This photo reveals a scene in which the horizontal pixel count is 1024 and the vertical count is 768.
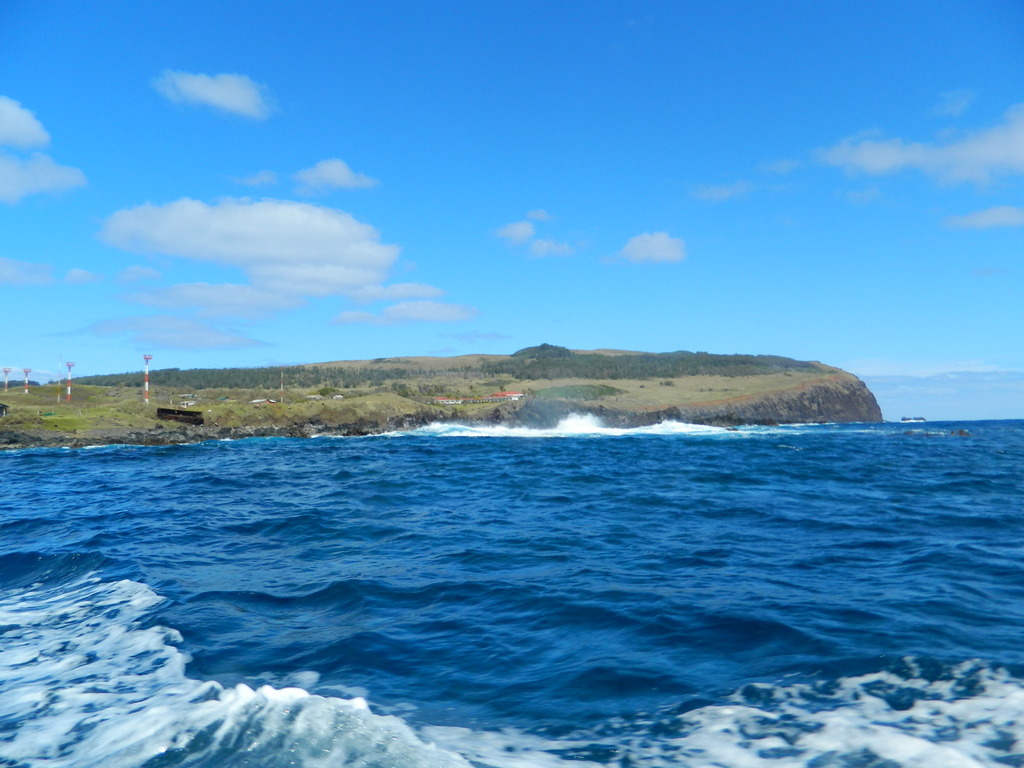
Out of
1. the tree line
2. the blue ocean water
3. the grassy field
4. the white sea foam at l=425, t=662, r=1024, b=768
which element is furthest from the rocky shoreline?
the white sea foam at l=425, t=662, r=1024, b=768

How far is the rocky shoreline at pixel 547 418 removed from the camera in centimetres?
3991

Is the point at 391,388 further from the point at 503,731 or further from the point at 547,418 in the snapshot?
the point at 503,731

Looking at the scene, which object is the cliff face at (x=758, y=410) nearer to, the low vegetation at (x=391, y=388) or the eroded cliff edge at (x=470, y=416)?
the eroded cliff edge at (x=470, y=416)

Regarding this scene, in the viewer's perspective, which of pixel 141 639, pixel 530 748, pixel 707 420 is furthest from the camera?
pixel 707 420

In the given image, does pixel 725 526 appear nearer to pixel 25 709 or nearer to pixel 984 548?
pixel 984 548

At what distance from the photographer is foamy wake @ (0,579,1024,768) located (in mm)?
4484

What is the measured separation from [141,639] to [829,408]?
103526 millimetres

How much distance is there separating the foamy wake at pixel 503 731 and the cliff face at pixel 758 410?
5186cm

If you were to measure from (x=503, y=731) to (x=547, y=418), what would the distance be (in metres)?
54.0

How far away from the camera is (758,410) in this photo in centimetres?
8125

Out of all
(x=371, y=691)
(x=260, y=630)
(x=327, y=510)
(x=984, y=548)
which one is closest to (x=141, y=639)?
(x=260, y=630)

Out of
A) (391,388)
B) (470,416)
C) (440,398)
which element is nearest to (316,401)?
(470,416)

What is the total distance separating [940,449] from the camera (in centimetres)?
3475

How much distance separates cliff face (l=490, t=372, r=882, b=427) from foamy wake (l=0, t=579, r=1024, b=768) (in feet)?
170
